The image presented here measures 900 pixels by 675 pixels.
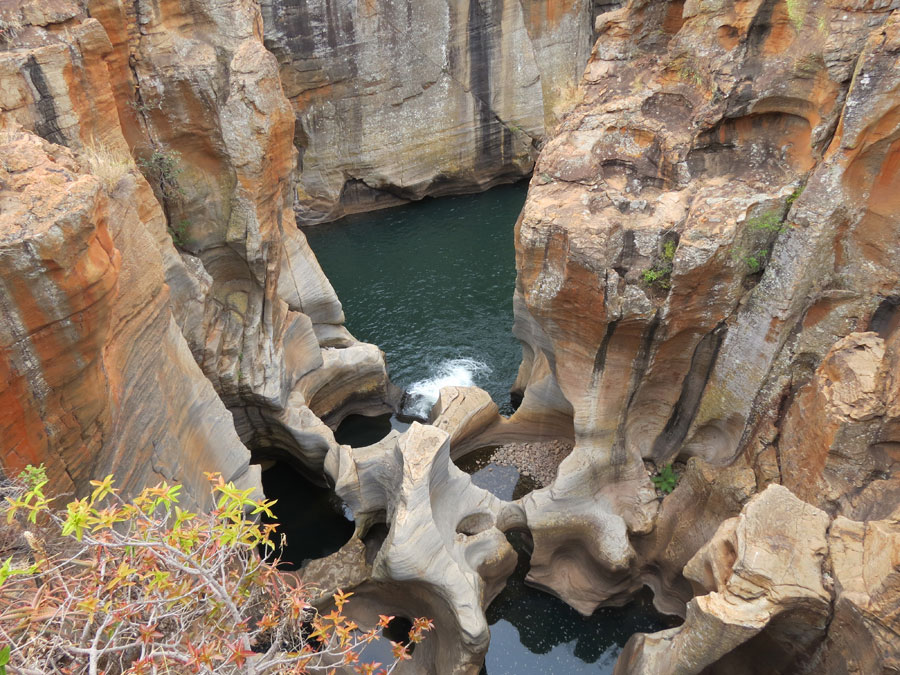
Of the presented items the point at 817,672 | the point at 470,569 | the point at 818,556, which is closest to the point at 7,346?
the point at 470,569

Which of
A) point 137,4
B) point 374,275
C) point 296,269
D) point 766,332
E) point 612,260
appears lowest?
point 374,275

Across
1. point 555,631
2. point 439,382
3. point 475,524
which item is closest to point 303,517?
point 475,524

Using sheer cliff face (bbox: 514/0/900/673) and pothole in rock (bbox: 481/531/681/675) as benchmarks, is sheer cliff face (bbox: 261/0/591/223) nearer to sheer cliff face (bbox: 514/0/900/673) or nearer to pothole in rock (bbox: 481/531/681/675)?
sheer cliff face (bbox: 514/0/900/673)

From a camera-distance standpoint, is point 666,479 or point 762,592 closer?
point 762,592

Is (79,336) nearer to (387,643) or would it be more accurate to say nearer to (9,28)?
(9,28)

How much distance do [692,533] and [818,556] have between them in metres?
3.04

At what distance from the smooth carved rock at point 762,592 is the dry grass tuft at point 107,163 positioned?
931cm

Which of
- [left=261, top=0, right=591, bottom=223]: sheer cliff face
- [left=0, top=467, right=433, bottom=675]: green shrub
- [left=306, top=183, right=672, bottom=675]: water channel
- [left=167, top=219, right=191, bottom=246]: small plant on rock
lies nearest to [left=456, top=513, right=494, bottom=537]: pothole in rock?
[left=306, top=183, right=672, bottom=675]: water channel

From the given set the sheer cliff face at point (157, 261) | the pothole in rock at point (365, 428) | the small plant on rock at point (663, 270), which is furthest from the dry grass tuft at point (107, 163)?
the small plant on rock at point (663, 270)

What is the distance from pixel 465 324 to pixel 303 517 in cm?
723

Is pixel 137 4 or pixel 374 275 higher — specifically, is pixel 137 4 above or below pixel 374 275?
above

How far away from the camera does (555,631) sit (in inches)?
417

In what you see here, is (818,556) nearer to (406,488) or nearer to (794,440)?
(794,440)

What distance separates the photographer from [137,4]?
10867mm
